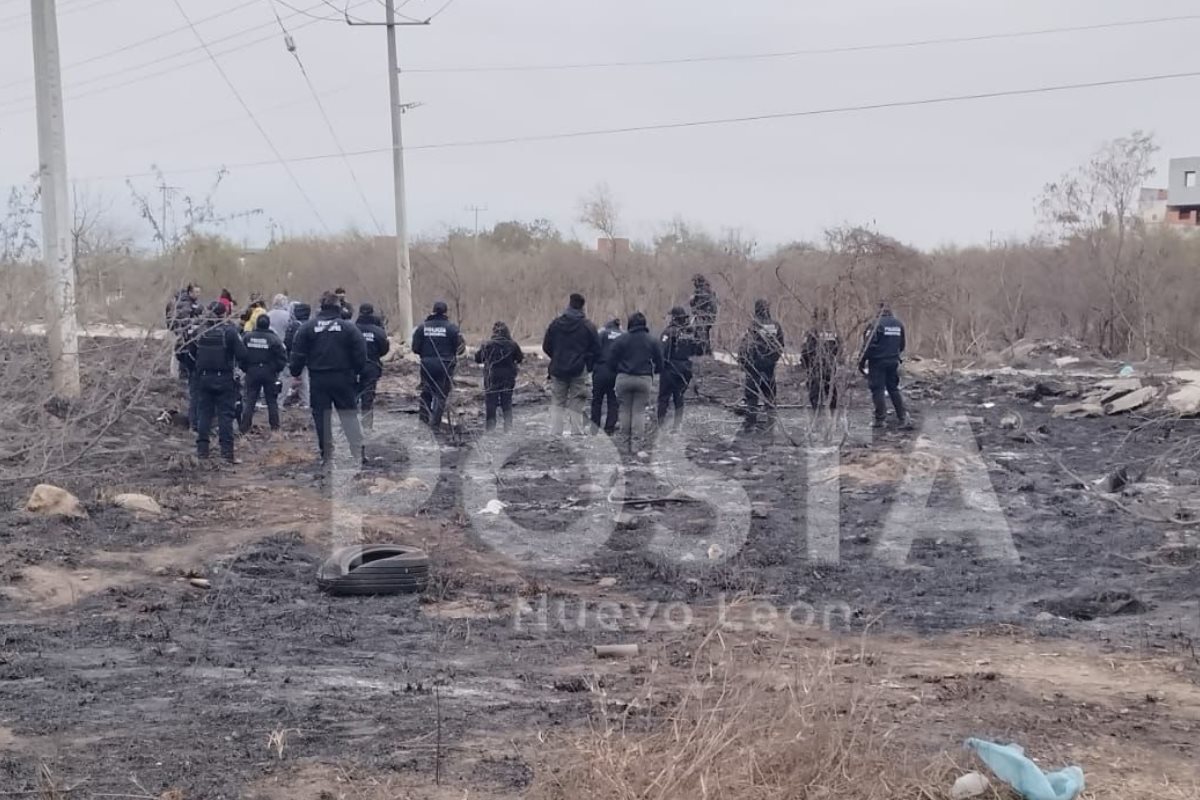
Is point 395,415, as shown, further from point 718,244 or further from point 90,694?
point 718,244

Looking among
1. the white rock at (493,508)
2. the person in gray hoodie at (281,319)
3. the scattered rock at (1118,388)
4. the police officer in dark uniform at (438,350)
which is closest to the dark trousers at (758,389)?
the police officer in dark uniform at (438,350)

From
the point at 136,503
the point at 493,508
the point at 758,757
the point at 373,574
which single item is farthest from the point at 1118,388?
the point at 758,757

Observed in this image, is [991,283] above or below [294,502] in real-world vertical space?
above

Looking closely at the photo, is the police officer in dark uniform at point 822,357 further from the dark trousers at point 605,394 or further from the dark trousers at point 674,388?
the dark trousers at point 605,394

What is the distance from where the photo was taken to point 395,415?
18.9 metres

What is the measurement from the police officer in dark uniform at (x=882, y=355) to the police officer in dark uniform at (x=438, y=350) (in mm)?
4899

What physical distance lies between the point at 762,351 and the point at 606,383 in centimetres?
190

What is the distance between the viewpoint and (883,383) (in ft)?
54.0

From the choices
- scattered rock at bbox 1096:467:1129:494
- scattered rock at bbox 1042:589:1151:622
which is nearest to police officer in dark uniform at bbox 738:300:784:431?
scattered rock at bbox 1096:467:1129:494

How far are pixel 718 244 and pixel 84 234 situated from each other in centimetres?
2431

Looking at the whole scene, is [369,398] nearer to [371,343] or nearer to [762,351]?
[371,343]

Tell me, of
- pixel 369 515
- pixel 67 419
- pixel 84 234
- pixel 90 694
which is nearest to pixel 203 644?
pixel 90 694

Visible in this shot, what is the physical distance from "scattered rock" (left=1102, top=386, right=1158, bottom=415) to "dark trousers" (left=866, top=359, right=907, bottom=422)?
365 centimetres

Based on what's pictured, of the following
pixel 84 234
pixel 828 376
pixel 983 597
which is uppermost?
pixel 84 234
